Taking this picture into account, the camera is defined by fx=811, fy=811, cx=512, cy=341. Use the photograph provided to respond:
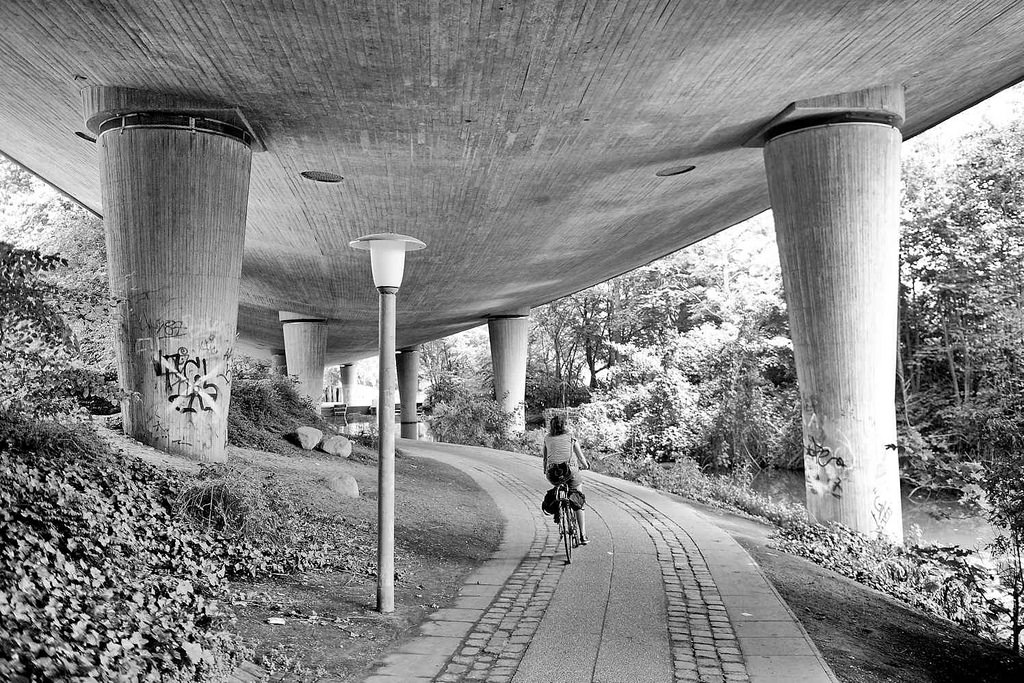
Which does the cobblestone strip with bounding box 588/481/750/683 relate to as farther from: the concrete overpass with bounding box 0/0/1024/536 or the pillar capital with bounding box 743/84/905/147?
the pillar capital with bounding box 743/84/905/147

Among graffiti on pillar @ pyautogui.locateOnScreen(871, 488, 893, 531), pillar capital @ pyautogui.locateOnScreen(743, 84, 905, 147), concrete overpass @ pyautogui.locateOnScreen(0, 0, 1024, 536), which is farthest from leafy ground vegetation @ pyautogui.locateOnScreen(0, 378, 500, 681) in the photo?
pillar capital @ pyautogui.locateOnScreen(743, 84, 905, 147)

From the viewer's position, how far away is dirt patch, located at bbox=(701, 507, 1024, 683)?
15.6ft

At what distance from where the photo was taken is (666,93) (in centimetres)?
955

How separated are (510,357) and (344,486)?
67.5 feet

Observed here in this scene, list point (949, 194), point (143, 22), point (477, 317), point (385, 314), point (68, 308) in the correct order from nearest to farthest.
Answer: point (385, 314), point (68, 308), point (143, 22), point (949, 194), point (477, 317)

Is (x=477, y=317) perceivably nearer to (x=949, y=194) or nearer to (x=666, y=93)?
(x=949, y=194)

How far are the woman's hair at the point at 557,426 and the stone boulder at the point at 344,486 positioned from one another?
3.02m

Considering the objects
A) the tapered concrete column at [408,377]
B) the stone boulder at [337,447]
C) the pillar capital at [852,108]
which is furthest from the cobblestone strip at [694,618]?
the tapered concrete column at [408,377]

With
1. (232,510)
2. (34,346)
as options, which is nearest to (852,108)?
(232,510)

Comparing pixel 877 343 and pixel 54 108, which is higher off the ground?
pixel 54 108

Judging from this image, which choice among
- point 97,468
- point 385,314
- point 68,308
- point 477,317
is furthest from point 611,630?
point 477,317

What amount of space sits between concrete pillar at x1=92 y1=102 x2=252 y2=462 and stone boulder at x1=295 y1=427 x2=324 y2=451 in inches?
146

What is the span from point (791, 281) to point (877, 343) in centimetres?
133

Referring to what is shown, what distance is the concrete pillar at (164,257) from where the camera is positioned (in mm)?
9188
